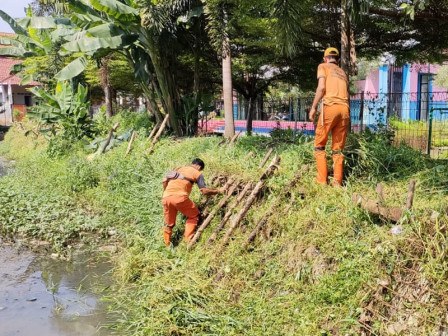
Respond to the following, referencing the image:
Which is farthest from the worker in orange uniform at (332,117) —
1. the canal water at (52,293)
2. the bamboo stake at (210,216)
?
the canal water at (52,293)

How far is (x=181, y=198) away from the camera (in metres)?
6.38

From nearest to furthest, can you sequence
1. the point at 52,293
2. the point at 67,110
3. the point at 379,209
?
the point at 379,209, the point at 52,293, the point at 67,110

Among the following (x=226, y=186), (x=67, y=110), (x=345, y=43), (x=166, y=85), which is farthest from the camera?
(x=67, y=110)

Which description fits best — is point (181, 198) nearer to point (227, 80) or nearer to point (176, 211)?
point (176, 211)

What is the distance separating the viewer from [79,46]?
38.0ft

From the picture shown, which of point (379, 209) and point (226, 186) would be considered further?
point (226, 186)

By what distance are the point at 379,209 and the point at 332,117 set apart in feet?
5.74

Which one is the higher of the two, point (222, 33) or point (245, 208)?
point (222, 33)

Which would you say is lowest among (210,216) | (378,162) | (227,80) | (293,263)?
(293,263)

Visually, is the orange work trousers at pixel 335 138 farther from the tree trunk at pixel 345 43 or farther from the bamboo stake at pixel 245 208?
the tree trunk at pixel 345 43

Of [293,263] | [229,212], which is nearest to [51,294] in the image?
[229,212]

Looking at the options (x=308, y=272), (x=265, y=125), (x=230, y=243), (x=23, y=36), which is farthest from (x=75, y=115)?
(x=308, y=272)

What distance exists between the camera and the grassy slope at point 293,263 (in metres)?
4.25

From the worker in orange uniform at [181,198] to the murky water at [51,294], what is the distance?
122 cm
